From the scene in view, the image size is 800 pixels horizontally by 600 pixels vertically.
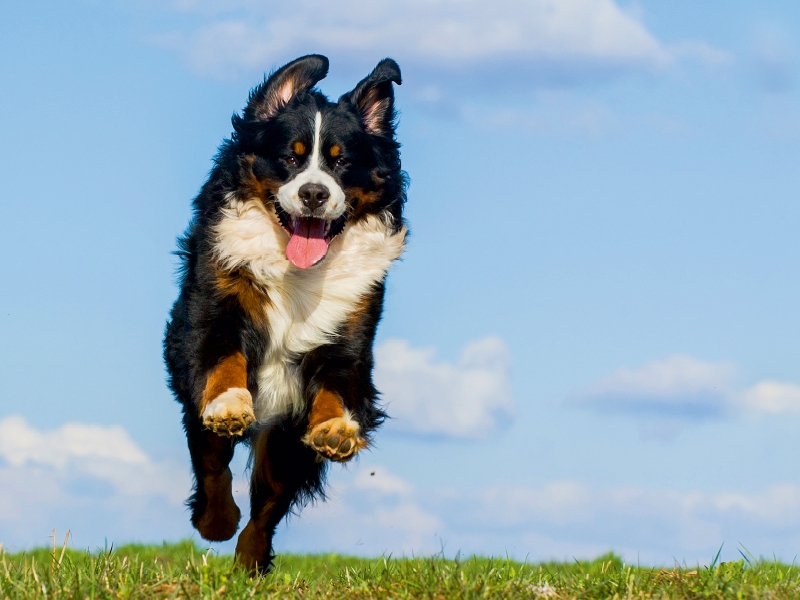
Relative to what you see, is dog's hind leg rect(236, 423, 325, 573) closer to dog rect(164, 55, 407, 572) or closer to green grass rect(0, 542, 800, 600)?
dog rect(164, 55, 407, 572)

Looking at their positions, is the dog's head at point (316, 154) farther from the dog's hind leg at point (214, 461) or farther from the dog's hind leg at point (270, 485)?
the dog's hind leg at point (270, 485)

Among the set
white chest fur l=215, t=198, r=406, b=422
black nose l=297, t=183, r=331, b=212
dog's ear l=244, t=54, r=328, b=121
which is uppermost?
dog's ear l=244, t=54, r=328, b=121

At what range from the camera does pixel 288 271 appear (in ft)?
20.1

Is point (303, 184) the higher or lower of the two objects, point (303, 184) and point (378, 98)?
the lower

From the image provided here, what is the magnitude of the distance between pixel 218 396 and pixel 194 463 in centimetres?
112

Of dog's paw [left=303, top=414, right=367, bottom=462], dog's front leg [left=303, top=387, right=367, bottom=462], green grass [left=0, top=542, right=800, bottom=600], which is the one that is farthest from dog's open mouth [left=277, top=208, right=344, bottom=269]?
green grass [left=0, top=542, right=800, bottom=600]

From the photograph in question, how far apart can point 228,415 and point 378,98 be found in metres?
2.25

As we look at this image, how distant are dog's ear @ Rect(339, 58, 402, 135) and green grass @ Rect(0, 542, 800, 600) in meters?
2.67

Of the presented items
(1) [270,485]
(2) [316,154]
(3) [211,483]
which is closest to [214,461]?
(3) [211,483]

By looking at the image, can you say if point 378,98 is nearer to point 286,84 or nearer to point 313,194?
point 286,84

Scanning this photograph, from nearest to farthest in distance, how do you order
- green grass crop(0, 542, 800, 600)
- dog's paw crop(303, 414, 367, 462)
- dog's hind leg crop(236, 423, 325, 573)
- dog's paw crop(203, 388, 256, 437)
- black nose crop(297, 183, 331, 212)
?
green grass crop(0, 542, 800, 600) → dog's paw crop(203, 388, 256, 437) → dog's paw crop(303, 414, 367, 462) → black nose crop(297, 183, 331, 212) → dog's hind leg crop(236, 423, 325, 573)

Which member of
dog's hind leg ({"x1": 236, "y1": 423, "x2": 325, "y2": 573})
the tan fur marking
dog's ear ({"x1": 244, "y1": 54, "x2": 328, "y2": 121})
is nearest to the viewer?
the tan fur marking

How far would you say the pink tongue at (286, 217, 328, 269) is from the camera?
19.8 feet

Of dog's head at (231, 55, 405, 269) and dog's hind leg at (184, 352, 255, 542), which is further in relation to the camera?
dog's head at (231, 55, 405, 269)
